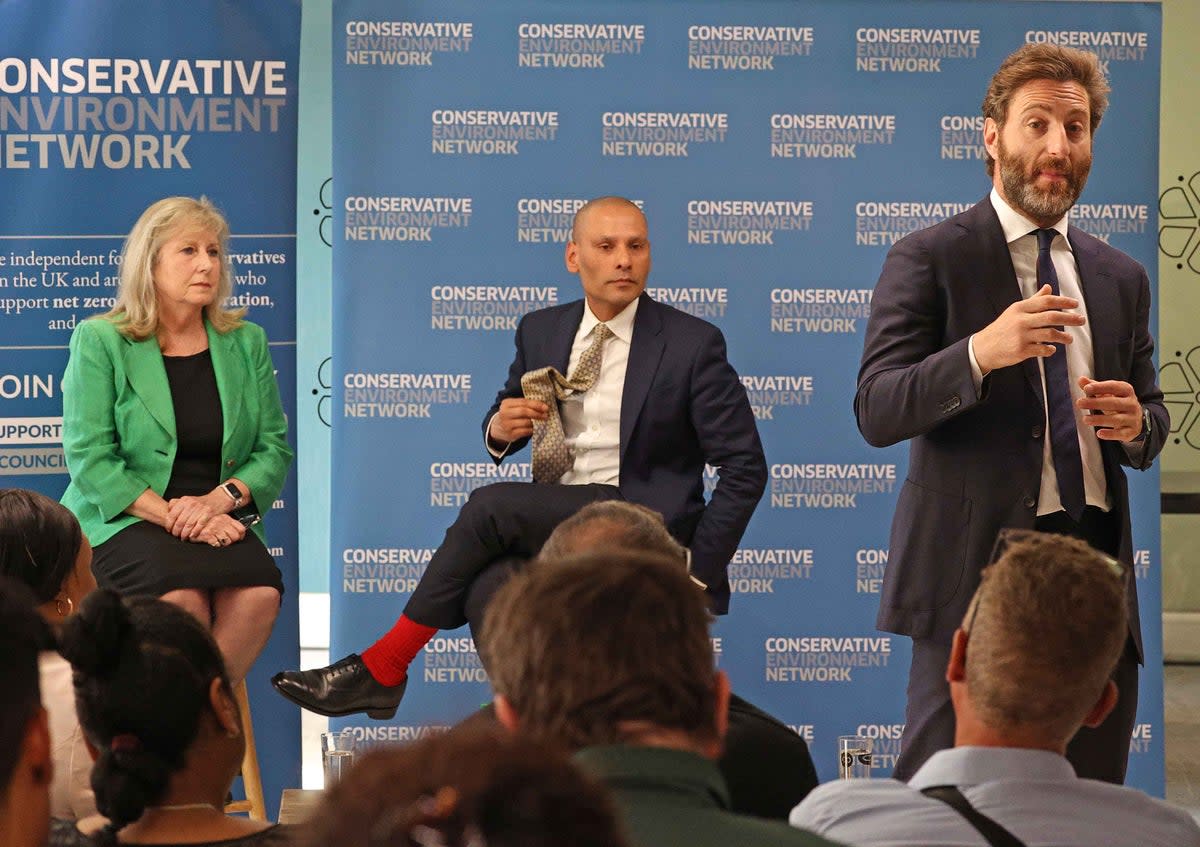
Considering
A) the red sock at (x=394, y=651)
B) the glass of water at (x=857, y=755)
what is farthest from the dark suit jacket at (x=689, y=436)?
the glass of water at (x=857, y=755)

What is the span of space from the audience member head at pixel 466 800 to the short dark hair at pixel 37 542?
2303 millimetres

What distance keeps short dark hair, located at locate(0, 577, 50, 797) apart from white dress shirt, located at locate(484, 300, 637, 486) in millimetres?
3000

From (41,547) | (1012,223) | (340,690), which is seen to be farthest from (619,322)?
(41,547)

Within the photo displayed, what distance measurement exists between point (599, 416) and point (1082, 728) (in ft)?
5.35

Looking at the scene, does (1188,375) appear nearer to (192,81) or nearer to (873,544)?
(873,544)

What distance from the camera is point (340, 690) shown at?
421 cm

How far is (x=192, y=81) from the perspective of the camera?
500cm

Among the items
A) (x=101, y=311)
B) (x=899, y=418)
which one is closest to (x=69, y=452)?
(x=101, y=311)

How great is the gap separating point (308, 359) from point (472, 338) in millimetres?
1921

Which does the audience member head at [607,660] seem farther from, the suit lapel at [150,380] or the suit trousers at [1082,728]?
the suit lapel at [150,380]

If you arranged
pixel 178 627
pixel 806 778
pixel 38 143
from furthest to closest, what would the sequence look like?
pixel 38 143
pixel 806 778
pixel 178 627

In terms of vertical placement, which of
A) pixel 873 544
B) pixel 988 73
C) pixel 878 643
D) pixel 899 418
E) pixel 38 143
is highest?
pixel 988 73

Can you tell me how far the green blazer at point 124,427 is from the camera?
4410 mm

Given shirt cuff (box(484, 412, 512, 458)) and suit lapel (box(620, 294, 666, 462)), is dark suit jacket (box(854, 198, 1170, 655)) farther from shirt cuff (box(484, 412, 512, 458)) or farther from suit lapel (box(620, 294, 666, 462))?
shirt cuff (box(484, 412, 512, 458))
